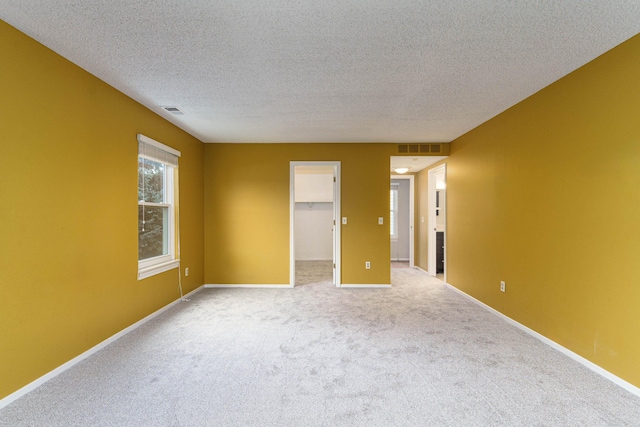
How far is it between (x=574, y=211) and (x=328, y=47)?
94.1 inches

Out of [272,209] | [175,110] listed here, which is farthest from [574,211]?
[175,110]

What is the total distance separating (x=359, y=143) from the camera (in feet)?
14.9

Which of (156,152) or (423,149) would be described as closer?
(156,152)

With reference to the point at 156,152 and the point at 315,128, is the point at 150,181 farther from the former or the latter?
the point at 315,128

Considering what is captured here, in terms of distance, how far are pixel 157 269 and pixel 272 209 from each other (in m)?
1.89

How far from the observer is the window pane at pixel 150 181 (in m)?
3.10

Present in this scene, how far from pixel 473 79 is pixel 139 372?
12.0ft

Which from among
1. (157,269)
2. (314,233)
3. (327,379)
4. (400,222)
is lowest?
(327,379)

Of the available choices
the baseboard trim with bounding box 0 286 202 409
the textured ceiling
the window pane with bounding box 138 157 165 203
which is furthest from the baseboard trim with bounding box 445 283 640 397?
the window pane with bounding box 138 157 165 203

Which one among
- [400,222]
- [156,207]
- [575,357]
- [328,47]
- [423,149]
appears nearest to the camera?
[328,47]

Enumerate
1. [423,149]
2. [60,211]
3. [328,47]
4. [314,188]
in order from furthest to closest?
[314,188] → [423,149] → [60,211] → [328,47]

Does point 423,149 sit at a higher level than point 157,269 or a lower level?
higher

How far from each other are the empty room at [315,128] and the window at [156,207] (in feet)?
0.10

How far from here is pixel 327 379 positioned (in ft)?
6.45
